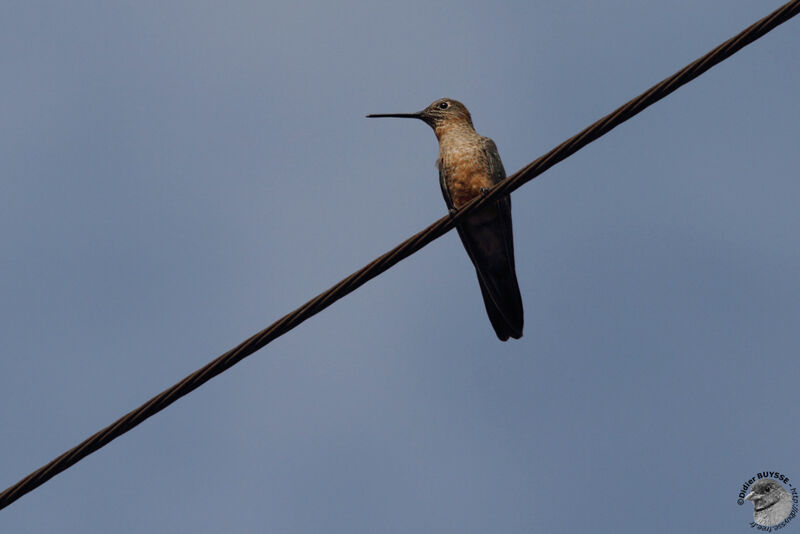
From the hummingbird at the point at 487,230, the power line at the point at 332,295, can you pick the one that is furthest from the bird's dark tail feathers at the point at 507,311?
the power line at the point at 332,295

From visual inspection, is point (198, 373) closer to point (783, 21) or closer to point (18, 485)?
point (18, 485)

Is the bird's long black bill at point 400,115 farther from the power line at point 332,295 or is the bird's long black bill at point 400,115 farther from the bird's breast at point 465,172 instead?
the power line at point 332,295

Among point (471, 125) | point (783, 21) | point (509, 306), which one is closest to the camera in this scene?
point (783, 21)

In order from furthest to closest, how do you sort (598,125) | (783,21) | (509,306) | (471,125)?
(471,125)
(509,306)
(598,125)
(783,21)

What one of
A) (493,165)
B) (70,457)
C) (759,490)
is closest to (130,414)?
(70,457)

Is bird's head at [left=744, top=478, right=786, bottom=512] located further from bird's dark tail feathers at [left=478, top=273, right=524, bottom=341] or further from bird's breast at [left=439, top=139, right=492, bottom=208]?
bird's breast at [left=439, top=139, right=492, bottom=208]

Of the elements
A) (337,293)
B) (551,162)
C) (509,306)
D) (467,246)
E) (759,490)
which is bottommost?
(759,490)

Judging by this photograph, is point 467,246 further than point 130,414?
Yes
